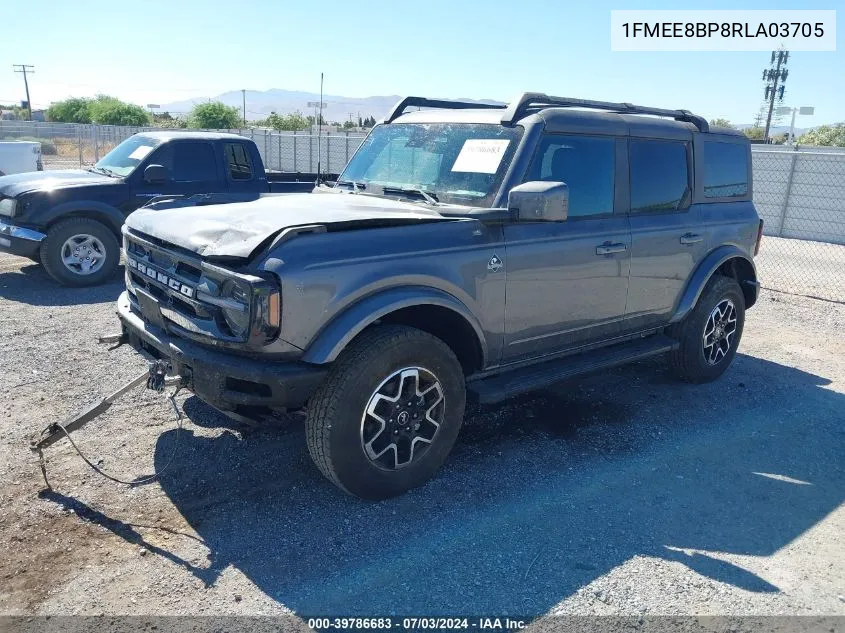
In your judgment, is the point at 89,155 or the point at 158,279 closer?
the point at 158,279

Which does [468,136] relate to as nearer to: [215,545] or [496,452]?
[496,452]

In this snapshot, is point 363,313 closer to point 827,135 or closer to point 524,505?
point 524,505

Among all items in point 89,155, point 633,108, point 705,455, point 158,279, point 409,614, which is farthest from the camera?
point 89,155

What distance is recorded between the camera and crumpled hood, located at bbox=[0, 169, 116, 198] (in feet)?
26.9

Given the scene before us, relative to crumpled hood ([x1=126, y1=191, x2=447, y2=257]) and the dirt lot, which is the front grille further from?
the dirt lot

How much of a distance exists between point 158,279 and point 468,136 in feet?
7.01

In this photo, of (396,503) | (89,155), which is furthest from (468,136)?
(89,155)

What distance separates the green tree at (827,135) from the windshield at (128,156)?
47023 mm

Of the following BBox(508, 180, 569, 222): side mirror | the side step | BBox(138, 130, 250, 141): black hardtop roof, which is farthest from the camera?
BBox(138, 130, 250, 141): black hardtop roof

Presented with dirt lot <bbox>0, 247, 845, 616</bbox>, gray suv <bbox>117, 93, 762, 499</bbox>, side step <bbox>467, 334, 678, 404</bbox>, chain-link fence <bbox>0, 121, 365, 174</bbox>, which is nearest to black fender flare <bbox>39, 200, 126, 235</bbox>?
dirt lot <bbox>0, 247, 845, 616</bbox>

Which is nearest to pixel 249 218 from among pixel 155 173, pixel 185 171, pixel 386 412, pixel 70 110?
pixel 386 412

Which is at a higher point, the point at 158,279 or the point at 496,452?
the point at 158,279

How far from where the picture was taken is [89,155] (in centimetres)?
3562

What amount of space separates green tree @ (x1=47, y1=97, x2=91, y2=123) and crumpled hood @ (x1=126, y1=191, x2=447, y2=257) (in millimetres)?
66503
